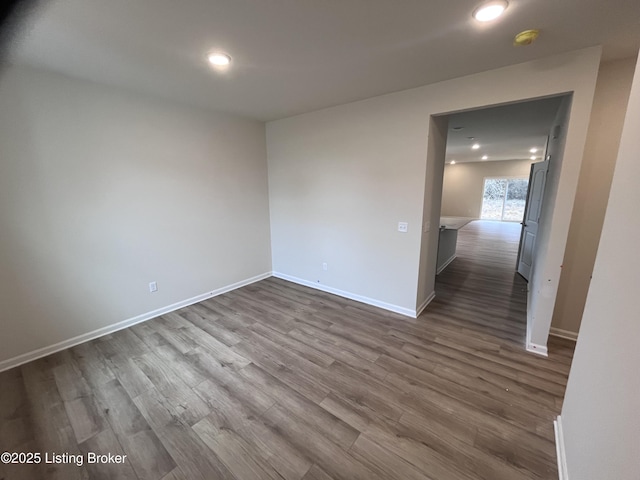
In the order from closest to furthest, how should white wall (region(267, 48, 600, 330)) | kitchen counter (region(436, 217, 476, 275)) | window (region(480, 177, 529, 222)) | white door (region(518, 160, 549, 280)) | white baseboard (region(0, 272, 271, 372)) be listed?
white wall (region(267, 48, 600, 330)), white baseboard (region(0, 272, 271, 372)), white door (region(518, 160, 549, 280)), kitchen counter (region(436, 217, 476, 275)), window (region(480, 177, 529, 222))

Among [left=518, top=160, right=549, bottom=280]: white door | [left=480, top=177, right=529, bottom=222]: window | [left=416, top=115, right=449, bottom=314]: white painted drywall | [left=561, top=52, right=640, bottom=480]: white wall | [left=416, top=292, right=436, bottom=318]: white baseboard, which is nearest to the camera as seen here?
[left=561, top=52, right=640, bottom=480]: white wall

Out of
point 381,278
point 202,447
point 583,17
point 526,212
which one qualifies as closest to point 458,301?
point 381,278

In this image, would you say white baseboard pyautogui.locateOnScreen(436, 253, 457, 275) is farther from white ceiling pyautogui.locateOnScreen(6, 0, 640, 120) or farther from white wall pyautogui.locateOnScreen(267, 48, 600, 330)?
white ceiling pyautogui.locateOnScreen(6, 0, 640, 120)

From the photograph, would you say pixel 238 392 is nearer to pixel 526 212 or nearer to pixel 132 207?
pixel 132 207

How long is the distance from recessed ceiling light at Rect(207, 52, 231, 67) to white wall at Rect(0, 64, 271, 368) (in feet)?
4.21

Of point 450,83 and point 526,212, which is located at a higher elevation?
point 450,83

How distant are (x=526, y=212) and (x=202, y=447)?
5876 millimetres

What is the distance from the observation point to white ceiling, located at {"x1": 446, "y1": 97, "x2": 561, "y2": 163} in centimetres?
350

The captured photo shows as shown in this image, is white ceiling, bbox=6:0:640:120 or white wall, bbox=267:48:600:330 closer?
white ceiling, bbox=6:0:640:120

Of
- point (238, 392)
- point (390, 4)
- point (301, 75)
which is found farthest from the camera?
point (301, 75)

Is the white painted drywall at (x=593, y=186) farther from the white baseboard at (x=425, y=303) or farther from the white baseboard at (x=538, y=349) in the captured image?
the white baseboard at (x=425, y=303)

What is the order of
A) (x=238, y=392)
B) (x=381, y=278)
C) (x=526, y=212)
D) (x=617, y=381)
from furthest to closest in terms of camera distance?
(x=526, y=212) < (x=381, y=278) < (x=238, y=392) < (x=617, y=381)

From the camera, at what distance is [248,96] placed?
2.87 metres

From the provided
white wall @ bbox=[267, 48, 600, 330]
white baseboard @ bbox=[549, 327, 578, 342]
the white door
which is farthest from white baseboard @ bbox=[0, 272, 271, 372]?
the white door
